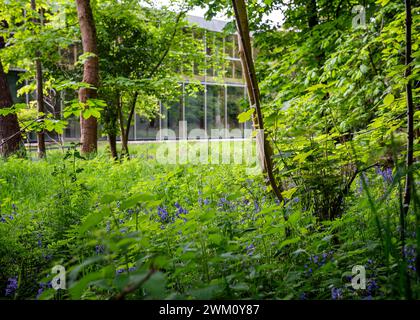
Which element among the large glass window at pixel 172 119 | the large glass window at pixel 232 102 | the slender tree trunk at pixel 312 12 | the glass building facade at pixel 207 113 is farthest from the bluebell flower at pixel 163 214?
the large glass window at pixel 232 102

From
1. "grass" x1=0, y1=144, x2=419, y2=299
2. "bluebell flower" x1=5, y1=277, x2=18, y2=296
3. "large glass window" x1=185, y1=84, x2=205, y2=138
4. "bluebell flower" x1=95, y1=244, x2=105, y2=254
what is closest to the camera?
"grass" x1=0, y1=144, x2=419, y2=299

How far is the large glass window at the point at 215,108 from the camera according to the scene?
2380cm

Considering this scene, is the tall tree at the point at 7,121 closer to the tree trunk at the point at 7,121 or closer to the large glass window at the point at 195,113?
the tree trunk at the point at 7,121

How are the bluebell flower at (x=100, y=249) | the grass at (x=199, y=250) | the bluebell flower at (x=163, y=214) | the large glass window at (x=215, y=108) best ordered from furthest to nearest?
the large glass window at (x=215, y=108) < the bluebell flower at (x=163, y=214) < the bluebell flower at (x=100, y=249) < the grass at (x=199, y=250)

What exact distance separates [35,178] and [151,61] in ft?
19.7

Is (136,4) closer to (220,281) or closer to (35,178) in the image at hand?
(35,178)

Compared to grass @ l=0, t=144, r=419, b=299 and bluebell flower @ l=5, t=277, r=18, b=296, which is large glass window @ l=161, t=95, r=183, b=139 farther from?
bluebell flower @ l=5, t=277, r=18, b=296

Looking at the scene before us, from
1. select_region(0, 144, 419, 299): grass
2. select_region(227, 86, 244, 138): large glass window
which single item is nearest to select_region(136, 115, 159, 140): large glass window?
select_region(227, 86, 244, 138): large glass window

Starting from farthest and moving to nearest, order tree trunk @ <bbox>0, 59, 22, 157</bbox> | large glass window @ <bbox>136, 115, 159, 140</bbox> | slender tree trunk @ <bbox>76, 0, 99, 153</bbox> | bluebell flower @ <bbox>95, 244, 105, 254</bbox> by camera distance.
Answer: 1. large glass window @ <bbox>136, 115, 159, 140</bbox>
2. tree trunk @ <bbox>0, 59, 22, 157</bbox>
3. slender tree trunk @ <bbox>76, 0, 99, 153</bbox>
4. bluebell flower @ <bbox>95, 244, 105, 254</bbox>

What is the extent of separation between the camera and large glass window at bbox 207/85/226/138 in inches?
937

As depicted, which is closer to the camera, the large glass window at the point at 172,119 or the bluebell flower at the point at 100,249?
the bluebell flower at the point at 100,249

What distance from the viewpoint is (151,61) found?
33.3 feet

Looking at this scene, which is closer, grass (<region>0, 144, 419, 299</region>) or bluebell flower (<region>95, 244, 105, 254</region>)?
grass (<region>0, 144, 419, 299</region>)

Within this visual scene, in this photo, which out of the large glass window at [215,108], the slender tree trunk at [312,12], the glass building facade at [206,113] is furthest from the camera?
the large glass window at [215,108]
